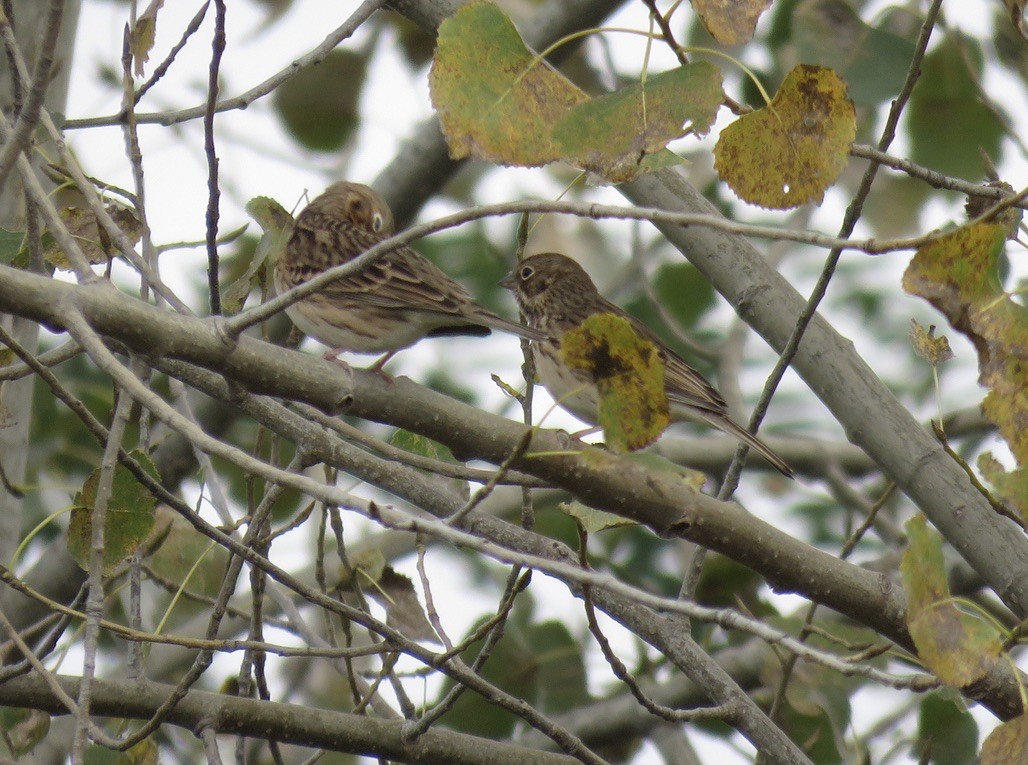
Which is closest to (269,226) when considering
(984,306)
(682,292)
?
(984,306)

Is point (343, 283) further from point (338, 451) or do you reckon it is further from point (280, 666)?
point (280, 666)

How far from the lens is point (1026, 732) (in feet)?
8.52

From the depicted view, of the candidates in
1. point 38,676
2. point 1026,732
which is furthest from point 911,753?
point 38,676

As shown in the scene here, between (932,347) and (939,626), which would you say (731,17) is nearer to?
(932,347)

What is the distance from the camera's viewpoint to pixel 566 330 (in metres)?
5.68

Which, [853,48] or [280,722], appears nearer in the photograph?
[280,722]

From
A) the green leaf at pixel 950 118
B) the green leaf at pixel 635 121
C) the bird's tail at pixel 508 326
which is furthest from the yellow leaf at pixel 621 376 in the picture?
the green leaf at pixel 950 118

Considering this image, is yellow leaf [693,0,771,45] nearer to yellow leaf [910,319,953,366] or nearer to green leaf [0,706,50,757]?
yellow leaf [910,319,953,366]

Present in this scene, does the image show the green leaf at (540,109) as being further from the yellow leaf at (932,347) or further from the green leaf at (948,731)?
the green leaf at (948,731)

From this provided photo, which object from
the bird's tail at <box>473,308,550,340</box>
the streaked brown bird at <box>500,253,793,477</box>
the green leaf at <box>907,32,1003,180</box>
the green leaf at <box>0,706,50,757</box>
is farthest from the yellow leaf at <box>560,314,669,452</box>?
the green leaf at <box>907,32,1003,180</box>

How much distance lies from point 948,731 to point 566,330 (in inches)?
86.6

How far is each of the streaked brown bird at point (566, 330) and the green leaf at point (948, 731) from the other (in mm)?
1202

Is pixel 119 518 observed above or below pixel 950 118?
below

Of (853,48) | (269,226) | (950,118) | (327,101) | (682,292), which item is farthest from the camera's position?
(682,292)
